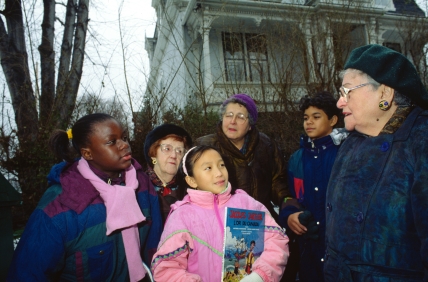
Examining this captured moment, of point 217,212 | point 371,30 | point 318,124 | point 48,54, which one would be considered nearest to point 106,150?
point 217,212

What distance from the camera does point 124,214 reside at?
1795 millimetres

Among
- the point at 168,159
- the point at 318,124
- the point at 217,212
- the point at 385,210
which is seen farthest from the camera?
the point at 318,124

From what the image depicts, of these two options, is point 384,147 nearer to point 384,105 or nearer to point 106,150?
point 384,105

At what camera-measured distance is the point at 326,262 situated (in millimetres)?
1650

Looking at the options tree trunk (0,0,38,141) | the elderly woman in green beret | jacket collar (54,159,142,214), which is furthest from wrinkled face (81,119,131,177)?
tree trunk (0,0,38,141)

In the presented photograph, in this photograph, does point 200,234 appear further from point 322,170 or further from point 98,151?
point 322,170

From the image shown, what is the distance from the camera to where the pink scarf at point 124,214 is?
1773mm

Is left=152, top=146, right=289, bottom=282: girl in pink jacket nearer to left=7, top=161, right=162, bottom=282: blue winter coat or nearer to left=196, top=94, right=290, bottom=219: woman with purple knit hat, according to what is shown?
left=7, top=161, right=162, bottom=282: blue winter coat

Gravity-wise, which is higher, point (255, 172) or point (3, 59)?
point (3, 59)

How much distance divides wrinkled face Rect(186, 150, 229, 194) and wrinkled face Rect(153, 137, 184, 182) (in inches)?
15.9

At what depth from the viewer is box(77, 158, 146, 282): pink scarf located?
5.82 feet

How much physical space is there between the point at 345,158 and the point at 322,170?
2.63 feet

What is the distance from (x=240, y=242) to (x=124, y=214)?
2.51ft

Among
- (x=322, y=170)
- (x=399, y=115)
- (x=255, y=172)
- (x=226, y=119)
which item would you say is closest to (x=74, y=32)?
(x=226, y=119)
